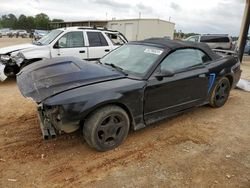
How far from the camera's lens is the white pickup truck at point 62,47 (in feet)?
23.3

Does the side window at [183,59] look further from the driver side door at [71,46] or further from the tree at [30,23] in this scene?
the tree at [30,23]

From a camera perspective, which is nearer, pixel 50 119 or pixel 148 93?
pixel 50 119

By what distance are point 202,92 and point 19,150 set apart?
11.2 ft

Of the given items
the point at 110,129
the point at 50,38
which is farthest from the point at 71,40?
the point at 110,129

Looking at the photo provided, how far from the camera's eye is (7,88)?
270 inches

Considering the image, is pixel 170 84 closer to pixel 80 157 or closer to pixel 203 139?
pixel 203 139

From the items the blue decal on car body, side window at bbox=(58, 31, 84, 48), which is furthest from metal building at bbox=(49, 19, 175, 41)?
the blue decal on car body

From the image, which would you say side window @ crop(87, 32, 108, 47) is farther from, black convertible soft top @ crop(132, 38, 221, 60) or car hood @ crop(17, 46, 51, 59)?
black convertible soft top @ crop(132, 38, 221, 60)

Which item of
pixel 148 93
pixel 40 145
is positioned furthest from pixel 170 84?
pixel 40 145

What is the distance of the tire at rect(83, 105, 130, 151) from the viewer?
11.1 feet

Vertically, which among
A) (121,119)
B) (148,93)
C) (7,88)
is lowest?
(7,88)

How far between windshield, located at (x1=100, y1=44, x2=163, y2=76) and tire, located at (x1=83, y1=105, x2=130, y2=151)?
0.81 m

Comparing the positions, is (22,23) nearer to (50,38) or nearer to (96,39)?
(50,38)

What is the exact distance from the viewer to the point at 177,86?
4.26 metres
